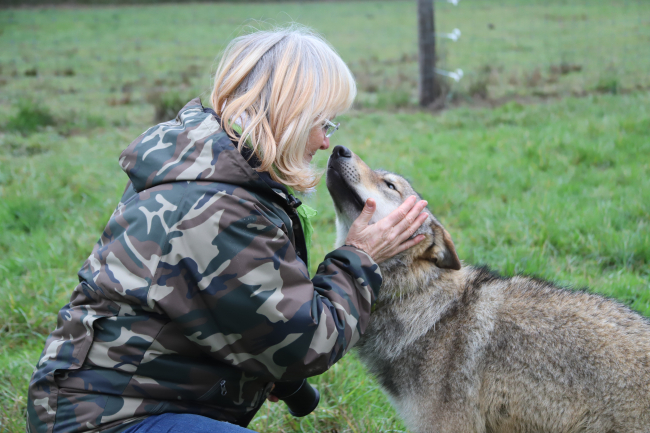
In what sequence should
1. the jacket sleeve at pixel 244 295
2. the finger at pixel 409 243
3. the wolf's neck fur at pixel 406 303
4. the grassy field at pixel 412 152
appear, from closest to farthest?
the jacket sleeve at pixel 244 295, the finger at pixel 409 243, the wolf's neck fur at pixel 406 303, the grassy field at pixel 412 152

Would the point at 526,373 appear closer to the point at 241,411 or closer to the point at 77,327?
the point at 241,411

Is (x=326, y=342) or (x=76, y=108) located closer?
(x=326, y=342)

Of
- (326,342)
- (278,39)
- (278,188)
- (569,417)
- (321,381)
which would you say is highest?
(278,39)

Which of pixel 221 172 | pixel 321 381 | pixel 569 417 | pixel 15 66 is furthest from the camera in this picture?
pixel 15 66

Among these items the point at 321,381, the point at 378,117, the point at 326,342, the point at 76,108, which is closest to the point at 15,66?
the point at 76,108

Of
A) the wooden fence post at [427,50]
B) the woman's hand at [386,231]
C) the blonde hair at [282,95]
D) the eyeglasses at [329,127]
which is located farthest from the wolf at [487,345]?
the wooden fence post at [427,50]

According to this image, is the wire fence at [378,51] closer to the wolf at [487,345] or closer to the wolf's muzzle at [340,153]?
the wolf's muzzle at [340,153]

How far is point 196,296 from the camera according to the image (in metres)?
1.87

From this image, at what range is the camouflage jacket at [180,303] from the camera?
1851 millimetres

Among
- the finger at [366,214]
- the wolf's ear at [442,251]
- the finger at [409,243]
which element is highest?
the finger at [366,214]

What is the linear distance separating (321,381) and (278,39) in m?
2.14

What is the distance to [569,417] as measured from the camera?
7.66 feet

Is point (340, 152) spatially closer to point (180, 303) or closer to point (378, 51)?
point (180, 303)

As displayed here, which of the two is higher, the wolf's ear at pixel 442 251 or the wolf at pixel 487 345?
the wolf's ear at pixel 442 251
